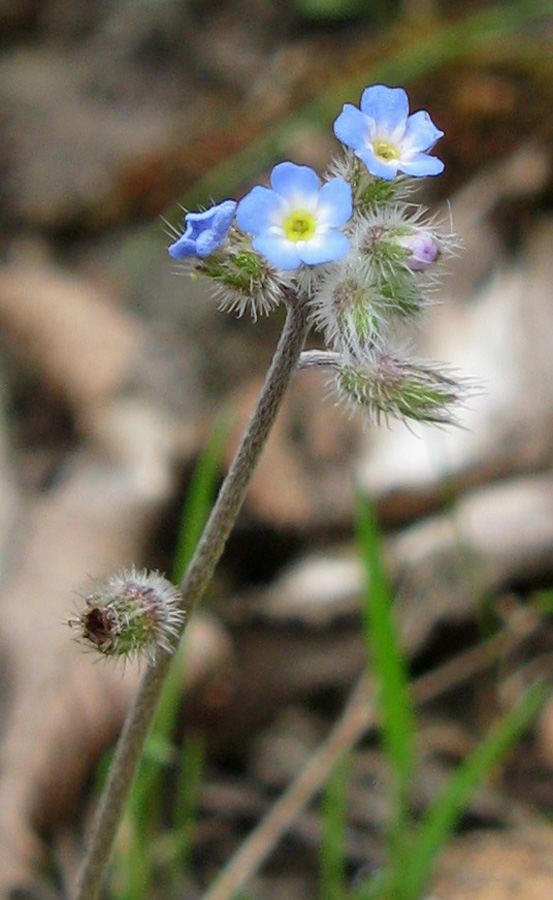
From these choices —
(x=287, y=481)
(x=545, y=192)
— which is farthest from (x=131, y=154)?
(x=287, y=481)

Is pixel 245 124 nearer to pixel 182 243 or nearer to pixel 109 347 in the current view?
pixel 109 347

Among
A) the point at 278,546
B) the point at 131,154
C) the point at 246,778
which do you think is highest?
the point at 131,154

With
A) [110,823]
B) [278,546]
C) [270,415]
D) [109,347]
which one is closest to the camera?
[270,415]

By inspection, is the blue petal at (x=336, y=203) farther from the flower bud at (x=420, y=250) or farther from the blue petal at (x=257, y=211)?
the flower bud at (x=420, y=250)

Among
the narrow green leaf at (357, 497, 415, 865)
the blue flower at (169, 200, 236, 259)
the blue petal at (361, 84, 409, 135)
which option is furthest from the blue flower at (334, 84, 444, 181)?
the narrow green leaf at (357, 497, 415, 865)

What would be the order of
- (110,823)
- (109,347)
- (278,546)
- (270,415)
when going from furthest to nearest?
(109,347) → (278,546) → (110,823) → (270,415)

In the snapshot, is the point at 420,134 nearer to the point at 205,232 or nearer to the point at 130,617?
the point at 205,232

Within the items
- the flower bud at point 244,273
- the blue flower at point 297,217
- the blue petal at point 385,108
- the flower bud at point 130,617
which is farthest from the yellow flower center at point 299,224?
the flower bud at point 130,617

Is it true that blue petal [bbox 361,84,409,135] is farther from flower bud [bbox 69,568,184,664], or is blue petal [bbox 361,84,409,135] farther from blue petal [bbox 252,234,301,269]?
flower bud [bbox 69,568,184,664]
